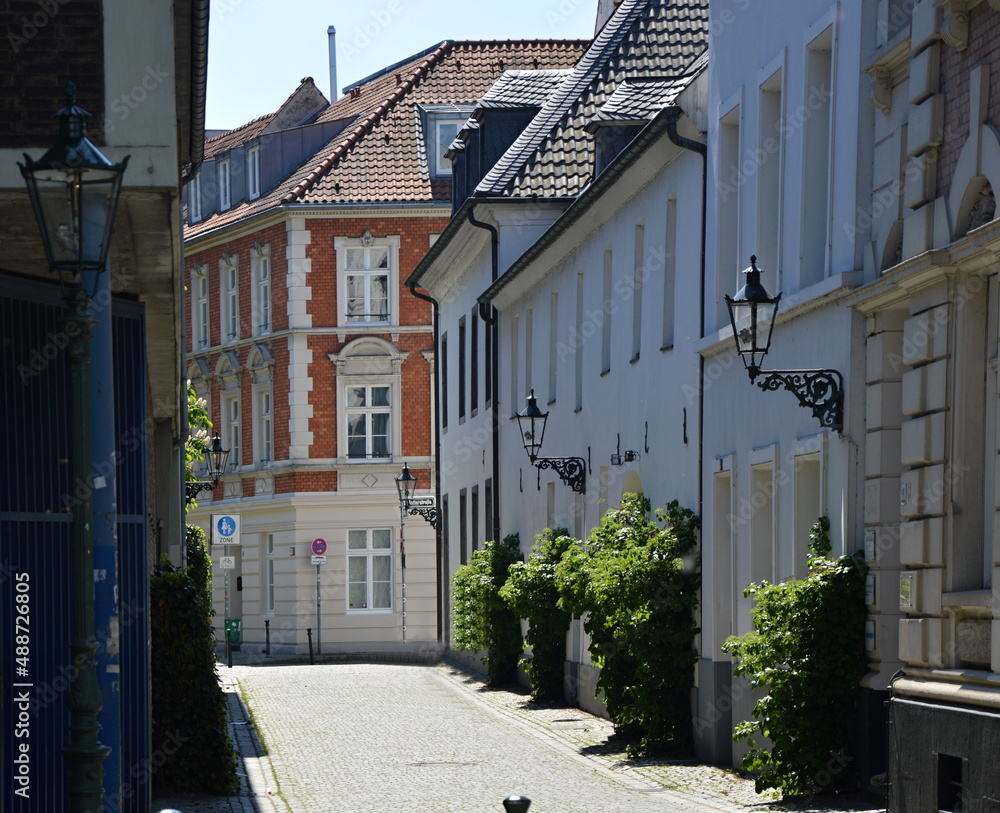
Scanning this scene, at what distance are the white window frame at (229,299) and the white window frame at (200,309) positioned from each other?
839mm

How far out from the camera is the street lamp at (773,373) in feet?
42.1

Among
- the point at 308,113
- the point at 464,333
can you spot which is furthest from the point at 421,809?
the point at 308,113

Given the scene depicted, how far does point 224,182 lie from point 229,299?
12.8ft

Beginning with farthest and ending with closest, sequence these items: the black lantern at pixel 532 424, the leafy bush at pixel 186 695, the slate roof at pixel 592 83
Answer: the slate roof at pixel 592 83 → the black lantern at pixel 532 424 → the leafy bush at pixel 186 695

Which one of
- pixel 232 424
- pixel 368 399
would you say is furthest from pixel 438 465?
pixel 232 424

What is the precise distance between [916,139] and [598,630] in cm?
788

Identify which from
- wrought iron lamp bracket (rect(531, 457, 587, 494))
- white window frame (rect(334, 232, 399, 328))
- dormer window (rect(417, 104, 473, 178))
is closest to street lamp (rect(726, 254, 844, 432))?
wrought iron lamp bracket (rect(531, 457, 587, 494))

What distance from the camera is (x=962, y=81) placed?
1115 cm

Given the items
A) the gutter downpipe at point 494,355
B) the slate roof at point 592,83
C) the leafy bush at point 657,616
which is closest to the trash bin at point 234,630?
the gutter downpipe at point 494,355

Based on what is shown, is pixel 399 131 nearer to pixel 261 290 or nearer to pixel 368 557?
pixel 261 290

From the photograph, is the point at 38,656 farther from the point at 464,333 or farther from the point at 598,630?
the point at 464,333

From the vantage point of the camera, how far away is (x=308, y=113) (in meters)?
51.5

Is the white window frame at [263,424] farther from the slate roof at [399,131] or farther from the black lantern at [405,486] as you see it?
the black lantern at [405,486]

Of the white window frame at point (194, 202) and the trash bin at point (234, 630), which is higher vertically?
the white window frame at point (194, 202)
